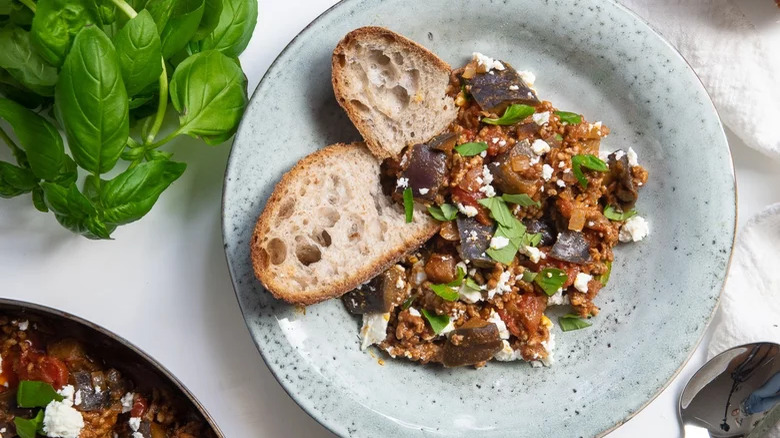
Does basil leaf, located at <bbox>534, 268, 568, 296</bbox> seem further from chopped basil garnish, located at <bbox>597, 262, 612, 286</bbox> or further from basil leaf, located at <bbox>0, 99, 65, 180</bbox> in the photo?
basil leaf, located at <bbox>0, 99, 65, 180</bbox>

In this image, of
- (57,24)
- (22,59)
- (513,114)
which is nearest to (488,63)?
(513,114)

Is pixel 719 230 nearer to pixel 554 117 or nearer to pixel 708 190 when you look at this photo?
pixel 708 190

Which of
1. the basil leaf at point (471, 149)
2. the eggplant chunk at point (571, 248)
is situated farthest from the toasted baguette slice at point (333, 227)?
the eggplant chunk at point (571, 248)

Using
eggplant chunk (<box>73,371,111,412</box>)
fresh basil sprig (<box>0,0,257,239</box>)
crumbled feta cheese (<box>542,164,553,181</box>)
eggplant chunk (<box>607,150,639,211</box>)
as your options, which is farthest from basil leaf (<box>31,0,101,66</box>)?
eggplant chunk (<box>607,150,639,211</box>)

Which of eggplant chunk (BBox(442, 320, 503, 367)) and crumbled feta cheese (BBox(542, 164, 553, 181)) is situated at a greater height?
crumbled feta cheese (BBox(542, 164, 553, 181))

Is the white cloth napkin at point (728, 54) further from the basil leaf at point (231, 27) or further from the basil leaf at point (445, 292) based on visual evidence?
the basil leaf at point (231, 27)

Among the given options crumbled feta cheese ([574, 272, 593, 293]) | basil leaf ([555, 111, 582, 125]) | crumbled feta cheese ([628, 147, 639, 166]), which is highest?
basil leaf ([555, 111, 582, 125])

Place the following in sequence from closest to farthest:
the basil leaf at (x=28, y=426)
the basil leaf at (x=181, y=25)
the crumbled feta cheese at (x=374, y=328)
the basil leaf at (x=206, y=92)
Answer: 1. the basil leaf at (x=181, y=25)
2. the basil leaf at (x=206, y=92)
3. the basil leaf at (x=28, y=426)
4. the crumbled feta cheese at (x=374, y=328)

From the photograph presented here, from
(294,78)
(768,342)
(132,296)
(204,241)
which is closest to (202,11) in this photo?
(294,78)

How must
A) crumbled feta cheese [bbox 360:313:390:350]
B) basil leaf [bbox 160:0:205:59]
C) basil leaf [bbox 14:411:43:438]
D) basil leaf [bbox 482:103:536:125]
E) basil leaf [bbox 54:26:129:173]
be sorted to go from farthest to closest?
1. crumbled feta cheese [bbox 360:313:390:350]
2. basil leaf [bbox 482:103:536:125]
3. basil leaf [bbox 14:411:43:438]
4. basil leaf [bbox 160:0:205:59]
5. basil leaf [bbox 54:26:129:173]
